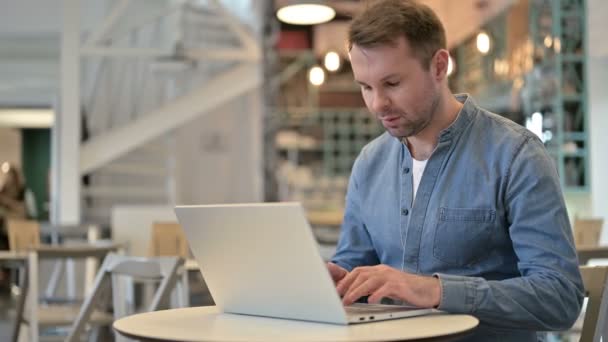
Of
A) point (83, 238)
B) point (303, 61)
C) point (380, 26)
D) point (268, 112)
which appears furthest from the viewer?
point (303, 61)

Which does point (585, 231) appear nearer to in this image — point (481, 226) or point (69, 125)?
point (481, 226)

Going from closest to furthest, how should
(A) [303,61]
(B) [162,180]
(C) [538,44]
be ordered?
(C) [538,44] < (B) [162,180] < (A) [303,61]

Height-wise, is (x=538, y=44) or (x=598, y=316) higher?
(x=538, y=44)

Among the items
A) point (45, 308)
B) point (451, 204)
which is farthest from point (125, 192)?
point (451, 204)

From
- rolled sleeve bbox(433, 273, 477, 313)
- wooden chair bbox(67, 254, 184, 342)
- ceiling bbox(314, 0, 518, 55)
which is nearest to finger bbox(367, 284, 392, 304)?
rolled sleeve bbox(433, 273, 477, 313)

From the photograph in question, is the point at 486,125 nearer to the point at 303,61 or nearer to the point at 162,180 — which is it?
the point at 162,180

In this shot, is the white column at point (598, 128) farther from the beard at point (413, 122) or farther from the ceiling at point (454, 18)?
the beard at point (413, 122)

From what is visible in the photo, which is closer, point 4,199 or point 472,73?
point 4,199

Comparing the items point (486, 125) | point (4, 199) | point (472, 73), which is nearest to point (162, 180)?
point (4, 199)

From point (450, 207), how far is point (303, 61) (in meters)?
12.5

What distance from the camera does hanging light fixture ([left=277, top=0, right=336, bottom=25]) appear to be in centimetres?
692

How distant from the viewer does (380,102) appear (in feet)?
5.93

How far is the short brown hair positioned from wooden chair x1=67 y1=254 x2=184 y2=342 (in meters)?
1.08

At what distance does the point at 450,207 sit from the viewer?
1906 millimetres
